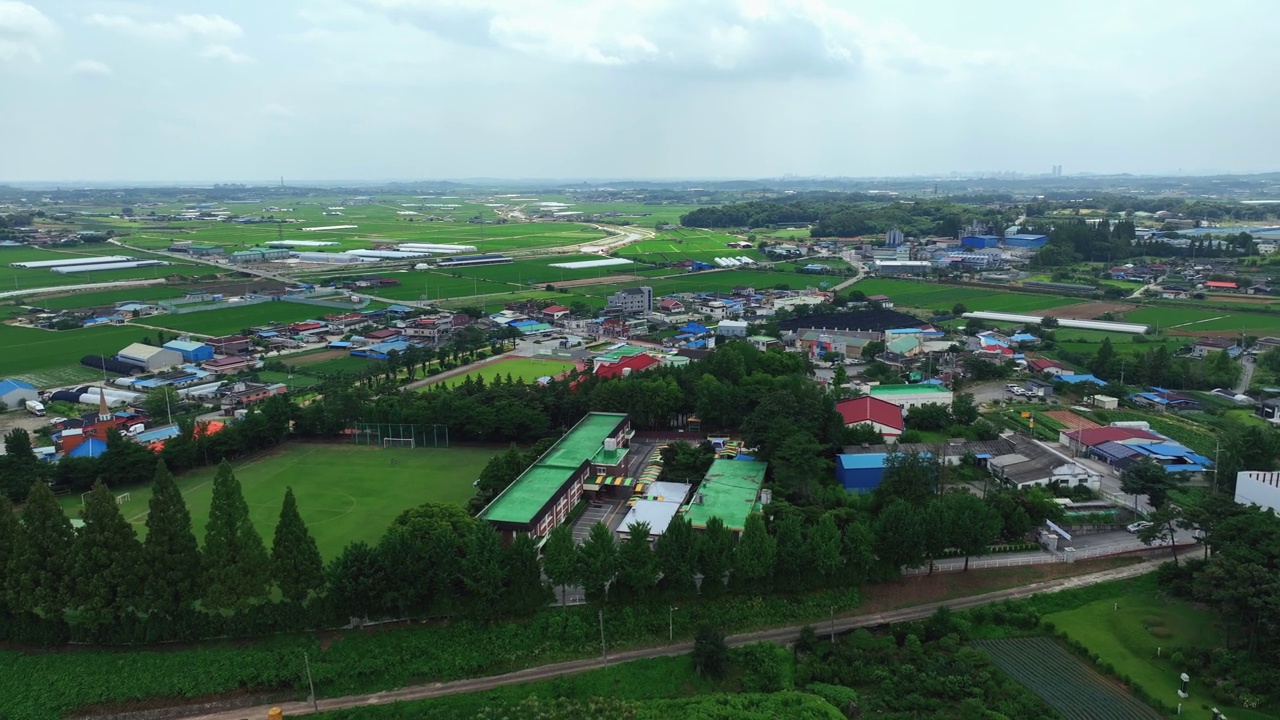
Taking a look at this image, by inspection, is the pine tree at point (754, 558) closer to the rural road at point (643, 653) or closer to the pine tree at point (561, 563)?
the rural road at point (643, 653)

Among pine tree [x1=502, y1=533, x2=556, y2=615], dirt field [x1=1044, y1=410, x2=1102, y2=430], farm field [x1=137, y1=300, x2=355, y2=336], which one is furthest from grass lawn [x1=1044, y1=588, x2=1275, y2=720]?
farm field [x1=137, y1=300, x2=355, y2=336]

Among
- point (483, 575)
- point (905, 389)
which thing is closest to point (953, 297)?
point (905, 389)

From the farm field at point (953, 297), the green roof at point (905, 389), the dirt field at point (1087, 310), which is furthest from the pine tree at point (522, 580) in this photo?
the dirt field at point (1087, 310)

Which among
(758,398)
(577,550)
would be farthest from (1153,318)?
(577,550)

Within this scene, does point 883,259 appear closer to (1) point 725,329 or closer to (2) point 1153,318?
(2) point 1153,318

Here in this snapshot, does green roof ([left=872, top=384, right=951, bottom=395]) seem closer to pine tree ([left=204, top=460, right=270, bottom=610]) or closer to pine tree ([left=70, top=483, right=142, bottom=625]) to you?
pine tree ([left=204, top=460, right=270, bottom=610])

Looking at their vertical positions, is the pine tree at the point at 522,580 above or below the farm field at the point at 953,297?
below
